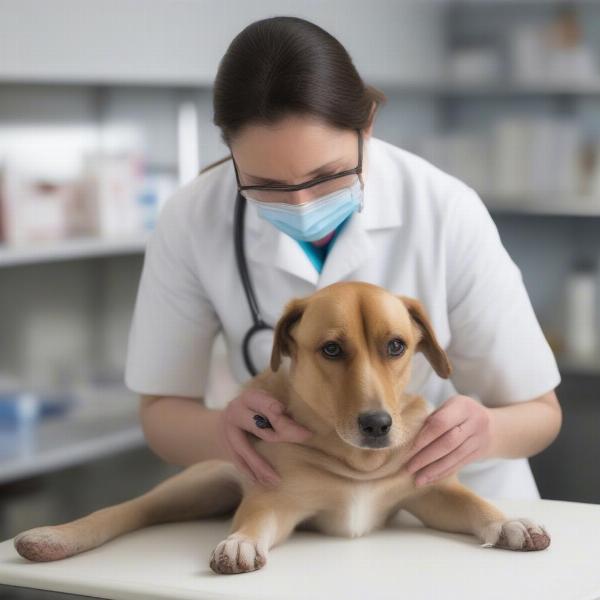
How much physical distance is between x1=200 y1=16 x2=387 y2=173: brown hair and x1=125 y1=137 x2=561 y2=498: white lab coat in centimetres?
23

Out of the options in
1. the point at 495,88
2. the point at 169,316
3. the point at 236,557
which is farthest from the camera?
the point at 495,88

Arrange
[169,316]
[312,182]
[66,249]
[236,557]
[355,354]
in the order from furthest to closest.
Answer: [66,249] < [169,316] < [312,182] < [355,354] < [236,557]

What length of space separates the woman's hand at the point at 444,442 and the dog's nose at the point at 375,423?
0.11m

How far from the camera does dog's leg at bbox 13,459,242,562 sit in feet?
4.15

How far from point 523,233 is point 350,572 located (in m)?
3.87

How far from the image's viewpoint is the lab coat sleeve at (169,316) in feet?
5.32

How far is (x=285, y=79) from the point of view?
1.32 metres

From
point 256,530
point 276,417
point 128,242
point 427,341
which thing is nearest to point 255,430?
point 276,417

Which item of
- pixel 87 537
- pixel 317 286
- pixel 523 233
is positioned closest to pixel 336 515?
pixel 87 537

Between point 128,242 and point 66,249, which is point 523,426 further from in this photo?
point 128,242

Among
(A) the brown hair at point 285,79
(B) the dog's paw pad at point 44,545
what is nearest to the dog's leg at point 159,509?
(B) the dog's paw pad at point 44,545

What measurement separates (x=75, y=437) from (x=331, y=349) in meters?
2.03

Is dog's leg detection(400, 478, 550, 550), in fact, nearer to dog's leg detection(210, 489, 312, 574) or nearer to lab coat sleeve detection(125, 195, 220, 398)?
dog's leg detection(210, 489, 312, 574)

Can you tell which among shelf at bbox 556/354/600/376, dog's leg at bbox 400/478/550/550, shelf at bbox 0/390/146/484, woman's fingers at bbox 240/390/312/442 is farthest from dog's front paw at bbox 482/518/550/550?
shelf at bbox 556/354/600/376
